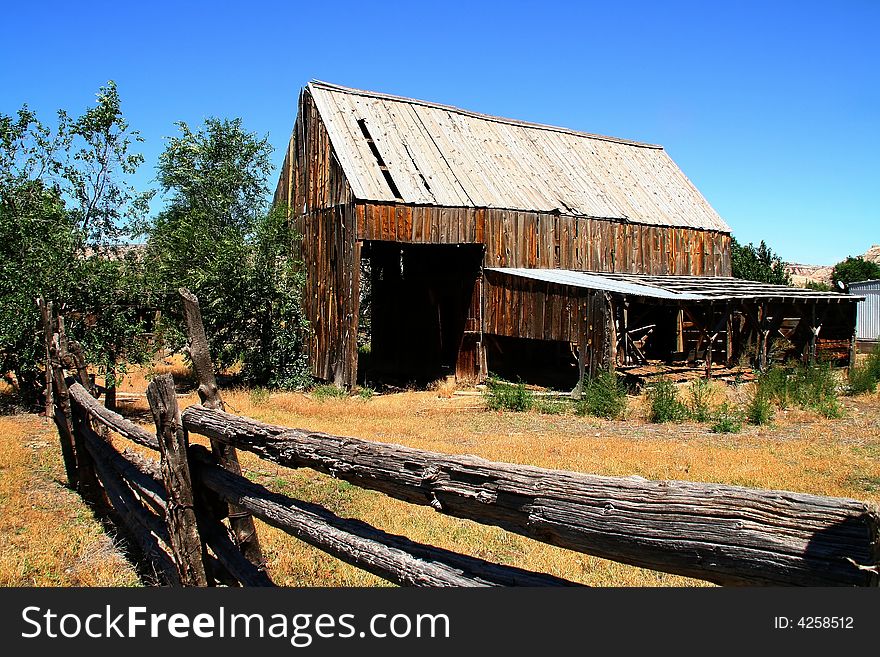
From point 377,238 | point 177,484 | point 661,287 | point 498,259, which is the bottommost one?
point 177,484

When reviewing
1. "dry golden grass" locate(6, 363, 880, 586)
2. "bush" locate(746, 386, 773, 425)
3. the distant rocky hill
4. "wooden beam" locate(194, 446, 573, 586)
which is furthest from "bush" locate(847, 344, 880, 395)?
the distant rocky hill

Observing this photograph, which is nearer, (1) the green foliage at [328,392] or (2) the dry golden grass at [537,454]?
(2) the dry golden grass at [537,454]

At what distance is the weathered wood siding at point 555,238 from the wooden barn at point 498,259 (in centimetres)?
5

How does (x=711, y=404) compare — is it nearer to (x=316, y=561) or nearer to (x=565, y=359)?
(x=565, y=359)

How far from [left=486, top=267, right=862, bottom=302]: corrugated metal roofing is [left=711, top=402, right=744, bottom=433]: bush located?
3.50m

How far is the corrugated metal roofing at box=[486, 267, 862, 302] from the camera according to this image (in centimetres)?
1800

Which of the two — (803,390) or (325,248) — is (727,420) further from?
(325,248)

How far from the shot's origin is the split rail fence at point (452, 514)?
7.91ft

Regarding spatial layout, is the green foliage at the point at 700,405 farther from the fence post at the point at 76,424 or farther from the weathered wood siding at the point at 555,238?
the fence post at the point at 76,424

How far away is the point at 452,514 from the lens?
3645 mm

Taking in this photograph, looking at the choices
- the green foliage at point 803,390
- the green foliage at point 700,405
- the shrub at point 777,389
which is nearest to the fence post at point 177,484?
the green foliage at point 700,405

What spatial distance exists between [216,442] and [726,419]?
11259 millimetres

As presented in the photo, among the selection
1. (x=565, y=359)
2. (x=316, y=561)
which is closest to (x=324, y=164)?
(x=565, y=359)

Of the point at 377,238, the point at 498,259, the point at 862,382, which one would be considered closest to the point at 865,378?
the point at 862,382
